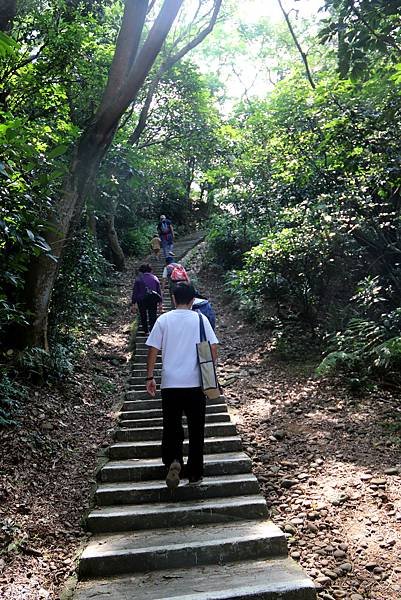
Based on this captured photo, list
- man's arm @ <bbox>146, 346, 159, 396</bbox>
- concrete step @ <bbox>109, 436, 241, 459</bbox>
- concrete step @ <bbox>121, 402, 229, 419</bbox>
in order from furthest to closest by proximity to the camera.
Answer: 1. concrete step @ <bbox>121, 402, 229, 419</bbox>
2. concrete step @ <bbox>109, 436, 241, 459</bbox>
3. man's arm @ <bbox>146, 346, 159, 396</bbox>

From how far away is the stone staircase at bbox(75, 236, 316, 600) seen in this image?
327 cm

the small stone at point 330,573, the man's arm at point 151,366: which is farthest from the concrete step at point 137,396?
the small stone at point 330,573

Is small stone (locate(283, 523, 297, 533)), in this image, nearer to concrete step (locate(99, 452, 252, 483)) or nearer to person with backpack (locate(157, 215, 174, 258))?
concrete step (locate(99, 452, 252, 483))

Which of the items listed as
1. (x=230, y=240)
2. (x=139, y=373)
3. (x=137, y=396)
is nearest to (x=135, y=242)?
(x=230, y=240)

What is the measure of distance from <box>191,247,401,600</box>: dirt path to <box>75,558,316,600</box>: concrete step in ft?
0.73

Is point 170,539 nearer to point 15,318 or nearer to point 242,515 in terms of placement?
point 242,515

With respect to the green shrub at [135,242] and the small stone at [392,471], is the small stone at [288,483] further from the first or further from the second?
the green shrub at [135,242]

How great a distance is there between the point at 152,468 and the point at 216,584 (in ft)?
5.20

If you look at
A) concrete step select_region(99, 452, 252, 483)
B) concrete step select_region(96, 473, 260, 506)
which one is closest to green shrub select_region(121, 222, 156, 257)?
concrete step select_region(99, 452, 252, 483)

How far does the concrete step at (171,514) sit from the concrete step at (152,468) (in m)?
0.44

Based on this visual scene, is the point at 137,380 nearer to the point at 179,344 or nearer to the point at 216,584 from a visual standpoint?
the point at 179,344

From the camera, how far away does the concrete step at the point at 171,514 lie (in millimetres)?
4043

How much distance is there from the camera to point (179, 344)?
168 inches

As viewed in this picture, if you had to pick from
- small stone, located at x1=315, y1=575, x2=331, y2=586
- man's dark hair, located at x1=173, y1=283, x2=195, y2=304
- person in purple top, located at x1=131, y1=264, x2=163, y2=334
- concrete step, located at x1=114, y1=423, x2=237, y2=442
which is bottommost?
small stone, located at x1=315, y1=575, x2=331, y2=586
